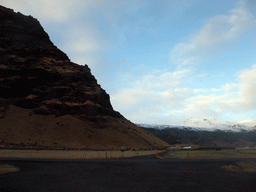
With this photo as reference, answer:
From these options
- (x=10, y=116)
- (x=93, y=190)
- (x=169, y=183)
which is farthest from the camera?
(x=10, y=116)

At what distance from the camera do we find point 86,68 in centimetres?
9844

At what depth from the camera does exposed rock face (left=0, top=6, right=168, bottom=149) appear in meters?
64.4

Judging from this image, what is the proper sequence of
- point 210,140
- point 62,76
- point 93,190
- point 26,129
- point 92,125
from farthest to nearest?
1. point 210,140
2. point 62,76
3. point 92,125
4. point 26,129
5. point 93,190

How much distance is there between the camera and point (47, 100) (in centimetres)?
7931

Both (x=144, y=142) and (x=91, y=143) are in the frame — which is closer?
(x=91, y=143)

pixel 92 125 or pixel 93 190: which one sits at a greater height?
pixel 92 125

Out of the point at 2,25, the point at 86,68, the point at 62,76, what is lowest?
the point at 62,76

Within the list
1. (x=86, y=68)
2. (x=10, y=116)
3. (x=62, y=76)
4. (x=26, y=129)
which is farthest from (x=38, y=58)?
(x=26, y=129)

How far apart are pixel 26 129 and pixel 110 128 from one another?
2709 centimetres

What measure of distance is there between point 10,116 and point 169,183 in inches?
2681

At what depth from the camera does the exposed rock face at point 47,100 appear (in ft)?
211

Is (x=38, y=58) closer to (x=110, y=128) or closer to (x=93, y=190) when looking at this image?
(x=110, y=128)

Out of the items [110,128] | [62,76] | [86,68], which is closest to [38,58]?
[62,76]

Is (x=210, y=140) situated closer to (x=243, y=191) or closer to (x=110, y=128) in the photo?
(x=110, y=128)
